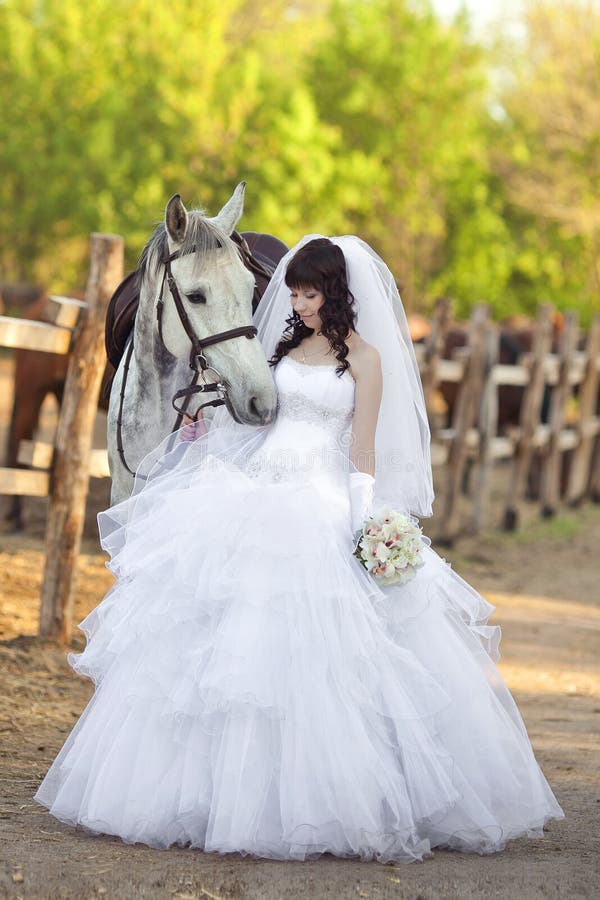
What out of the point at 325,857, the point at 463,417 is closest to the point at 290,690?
the point at 325,857

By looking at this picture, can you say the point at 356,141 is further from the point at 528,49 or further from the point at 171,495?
the point at 171,495

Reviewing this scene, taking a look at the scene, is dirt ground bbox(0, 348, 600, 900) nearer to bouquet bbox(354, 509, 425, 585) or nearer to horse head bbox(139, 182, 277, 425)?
bouquet bbox(354, 509, 425, 585)

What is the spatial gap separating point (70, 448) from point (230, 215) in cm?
196

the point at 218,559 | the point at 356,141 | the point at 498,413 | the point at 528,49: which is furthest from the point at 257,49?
the point at 218,559

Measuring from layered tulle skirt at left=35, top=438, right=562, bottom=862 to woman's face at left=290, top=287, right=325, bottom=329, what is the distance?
1.73 ft

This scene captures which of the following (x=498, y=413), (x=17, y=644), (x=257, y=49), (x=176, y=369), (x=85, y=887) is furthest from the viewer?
(x=257, y=49)

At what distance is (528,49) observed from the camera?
87.8 ft

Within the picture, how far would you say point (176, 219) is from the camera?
4.45 m

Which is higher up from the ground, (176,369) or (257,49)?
(257,49)

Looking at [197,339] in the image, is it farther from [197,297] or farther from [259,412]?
[259,412]

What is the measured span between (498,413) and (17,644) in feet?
28.5

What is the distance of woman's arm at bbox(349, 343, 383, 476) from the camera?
375cm

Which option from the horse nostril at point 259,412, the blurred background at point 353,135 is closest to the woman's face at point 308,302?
the horse nostril at point 259,412

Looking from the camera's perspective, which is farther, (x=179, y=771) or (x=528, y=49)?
(x=528, y=49)
